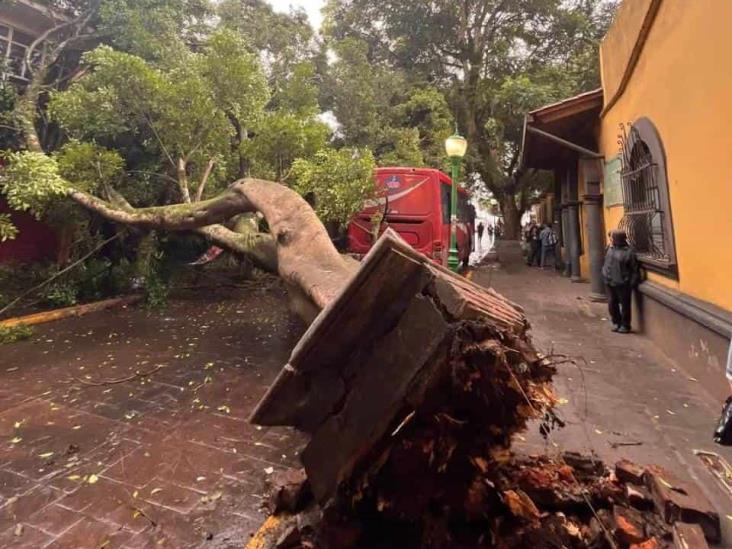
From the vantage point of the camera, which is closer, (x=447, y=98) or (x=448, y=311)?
(x=448, y=311)

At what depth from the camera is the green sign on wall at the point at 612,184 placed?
7.30m

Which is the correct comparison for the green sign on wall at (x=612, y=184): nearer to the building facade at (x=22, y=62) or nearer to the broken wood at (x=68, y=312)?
the broken wood at (x=68, y=312)

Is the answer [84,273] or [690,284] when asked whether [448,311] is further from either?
[84,273]

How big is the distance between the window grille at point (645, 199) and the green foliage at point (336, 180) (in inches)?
165

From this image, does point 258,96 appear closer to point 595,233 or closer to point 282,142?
point 282,142

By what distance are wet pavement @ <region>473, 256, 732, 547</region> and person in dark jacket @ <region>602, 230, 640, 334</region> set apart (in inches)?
13.6

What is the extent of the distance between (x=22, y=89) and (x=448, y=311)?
504 inches

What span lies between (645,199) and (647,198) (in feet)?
0.58

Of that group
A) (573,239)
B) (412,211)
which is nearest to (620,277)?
(412,211)

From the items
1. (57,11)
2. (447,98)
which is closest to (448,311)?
(57,11)

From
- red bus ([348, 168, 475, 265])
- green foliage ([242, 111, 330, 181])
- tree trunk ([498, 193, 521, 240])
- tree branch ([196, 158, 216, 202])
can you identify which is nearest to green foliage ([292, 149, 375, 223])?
green foliage ([242, 111, 330, 181])

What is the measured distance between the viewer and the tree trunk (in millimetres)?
20100

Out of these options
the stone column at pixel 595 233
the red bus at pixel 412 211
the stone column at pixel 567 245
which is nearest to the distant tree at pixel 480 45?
the stone column at pixel 567 245

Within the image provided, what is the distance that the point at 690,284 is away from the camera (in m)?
4.55
